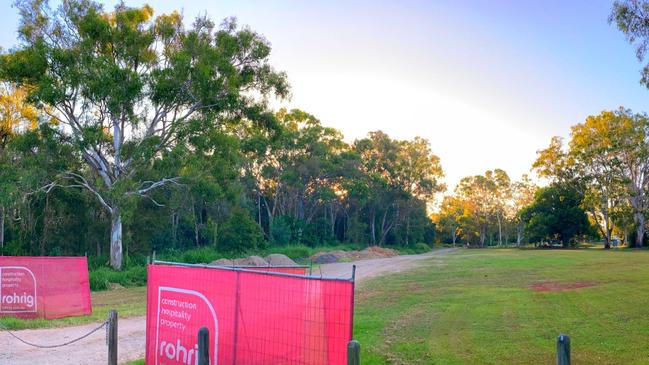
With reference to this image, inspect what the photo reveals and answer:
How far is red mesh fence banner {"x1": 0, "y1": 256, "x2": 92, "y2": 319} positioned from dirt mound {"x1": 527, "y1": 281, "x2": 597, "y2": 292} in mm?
15869

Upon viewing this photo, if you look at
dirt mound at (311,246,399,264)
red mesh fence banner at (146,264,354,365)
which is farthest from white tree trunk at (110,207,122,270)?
red mesh fence banner at (146,264,354,365)

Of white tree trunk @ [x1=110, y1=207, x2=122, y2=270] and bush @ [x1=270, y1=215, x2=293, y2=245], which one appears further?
bush @ [x1=270, y1=215, x2=293, y2=245]

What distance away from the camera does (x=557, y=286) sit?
858 inches

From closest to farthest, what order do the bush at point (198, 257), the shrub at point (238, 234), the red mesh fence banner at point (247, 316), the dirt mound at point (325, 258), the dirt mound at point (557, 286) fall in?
the red mesh fence banner at point (247, 316) < the dirt mound at point (557, 286) < the bush at point (198, 257) < the shrub at point (238, 234) < the dirt mound at point (325, 258)

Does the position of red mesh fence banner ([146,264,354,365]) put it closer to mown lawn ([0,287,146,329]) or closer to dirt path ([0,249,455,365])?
dirt path ([0,249,455,365])

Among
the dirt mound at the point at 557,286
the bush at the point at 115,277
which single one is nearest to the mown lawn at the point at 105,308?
the bush at the point at 115,277

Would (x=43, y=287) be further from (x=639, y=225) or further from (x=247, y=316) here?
(x=639, y=225)

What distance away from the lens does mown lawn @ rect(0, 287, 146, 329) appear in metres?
14.7

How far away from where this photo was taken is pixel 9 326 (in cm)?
1434

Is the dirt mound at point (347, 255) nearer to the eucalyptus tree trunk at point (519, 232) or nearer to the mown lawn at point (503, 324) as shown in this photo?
the mown lawn at point (503, 324)

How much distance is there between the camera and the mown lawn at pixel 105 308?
14741 millimetres

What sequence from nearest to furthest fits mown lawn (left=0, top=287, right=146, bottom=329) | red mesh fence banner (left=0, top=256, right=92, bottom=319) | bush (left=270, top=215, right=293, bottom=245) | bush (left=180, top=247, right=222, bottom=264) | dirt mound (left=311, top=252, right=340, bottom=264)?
mown lawn (left=0, top=287, right=146, bottom=329) → red mesh fence banner (left=0, top=256, right=92, bottom=319) → bush (left=180, top=247, right=222, bottom=264) → dirt mound (left=311, top=252, right=340, bottom=264) → bush (left=270, top=215, right=293, bottom=245)

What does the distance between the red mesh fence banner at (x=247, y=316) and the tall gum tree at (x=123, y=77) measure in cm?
2465

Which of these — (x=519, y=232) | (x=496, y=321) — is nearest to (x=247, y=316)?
(x=496, y=321)
